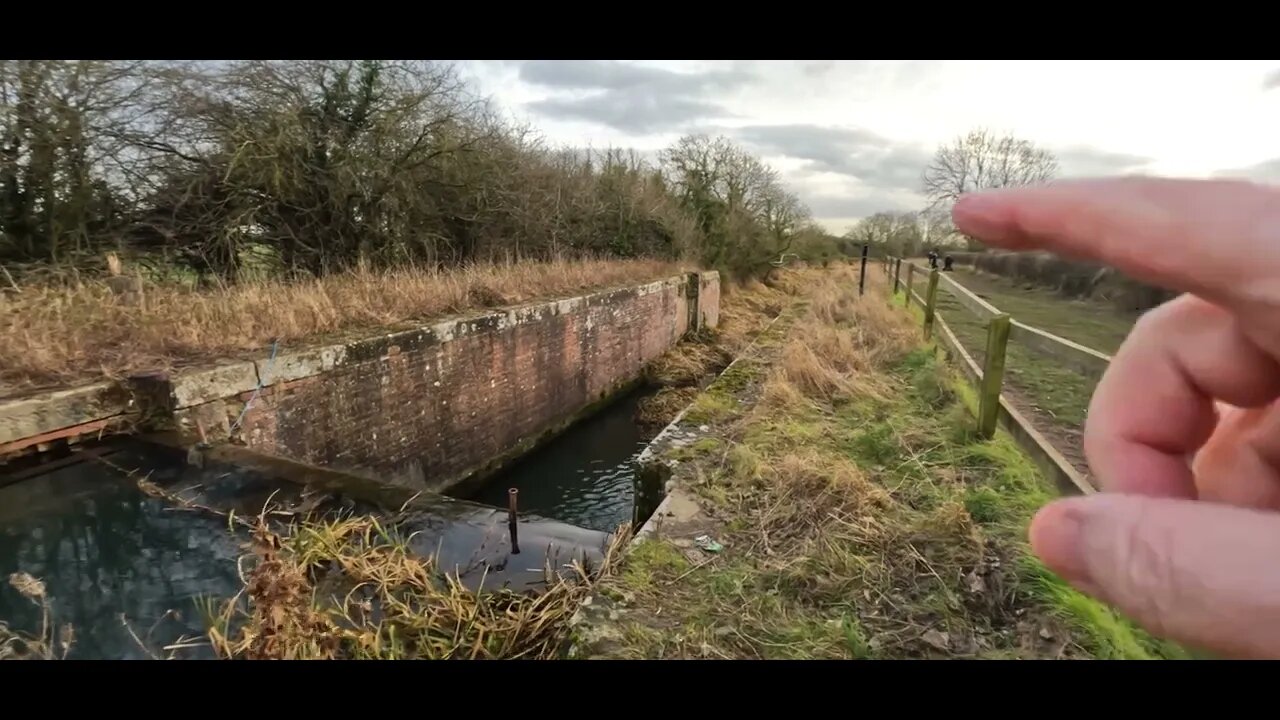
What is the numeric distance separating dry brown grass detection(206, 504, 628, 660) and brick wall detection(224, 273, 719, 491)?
2.72 meters

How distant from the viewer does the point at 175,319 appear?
5824mm

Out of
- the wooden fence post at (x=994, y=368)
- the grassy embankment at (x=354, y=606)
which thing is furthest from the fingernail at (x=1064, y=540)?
the wooden fence post at (x=994, y=368)

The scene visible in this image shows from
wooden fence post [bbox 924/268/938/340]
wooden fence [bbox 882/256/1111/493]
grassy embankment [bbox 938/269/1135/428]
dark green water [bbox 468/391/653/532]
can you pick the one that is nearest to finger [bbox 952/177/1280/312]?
grassy embankment [bbox 938/269/1135/428]

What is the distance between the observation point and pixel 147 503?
388 cm

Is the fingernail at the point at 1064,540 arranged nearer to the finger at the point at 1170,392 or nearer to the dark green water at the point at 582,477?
the finger at the point at 1170,392

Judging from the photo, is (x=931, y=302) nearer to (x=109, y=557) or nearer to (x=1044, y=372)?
(x=1044, y=372)

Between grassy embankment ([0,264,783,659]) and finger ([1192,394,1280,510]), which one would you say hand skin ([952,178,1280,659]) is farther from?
grassy embankment ([0,264,783,659])

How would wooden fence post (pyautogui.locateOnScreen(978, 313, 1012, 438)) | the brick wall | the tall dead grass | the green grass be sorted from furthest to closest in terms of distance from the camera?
the tall dead grass < the brick wall < wooden fence post (pyautogui.locateOnScreen(978, 313, 1012, 438)) < the green grass

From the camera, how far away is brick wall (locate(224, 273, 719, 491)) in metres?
5.97

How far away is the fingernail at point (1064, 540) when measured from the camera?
706 millimetres

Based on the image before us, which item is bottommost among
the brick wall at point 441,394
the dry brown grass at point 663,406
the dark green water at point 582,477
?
the dark green water at point 582,477

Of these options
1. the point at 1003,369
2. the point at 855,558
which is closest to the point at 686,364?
the point at 1003,369

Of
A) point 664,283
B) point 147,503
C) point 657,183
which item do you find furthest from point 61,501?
point 657,183

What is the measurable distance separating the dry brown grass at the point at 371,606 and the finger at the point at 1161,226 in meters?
2.70
